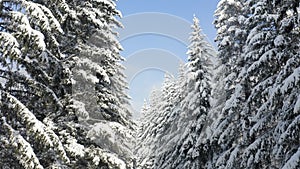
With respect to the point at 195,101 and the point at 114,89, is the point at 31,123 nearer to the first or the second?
the point at 114,89

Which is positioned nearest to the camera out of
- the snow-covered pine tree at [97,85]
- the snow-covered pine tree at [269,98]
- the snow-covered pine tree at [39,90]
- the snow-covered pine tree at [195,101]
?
the snow-covered pine tree at [39,90]

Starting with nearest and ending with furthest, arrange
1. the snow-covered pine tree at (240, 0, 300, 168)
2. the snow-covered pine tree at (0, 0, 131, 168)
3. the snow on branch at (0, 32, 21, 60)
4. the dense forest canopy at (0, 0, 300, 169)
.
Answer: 1. the snow on branch at (0, 32, 21, 60)
2. the snow-covered pine tree at (0, 0, 131, 168)
3. the dense forest canopy at (0, 0, 300, 169)
4. the snow-covered pine tree at (240, 0, 300, 168)

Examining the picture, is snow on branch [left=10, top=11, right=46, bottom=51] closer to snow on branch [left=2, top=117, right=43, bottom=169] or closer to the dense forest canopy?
the dense forest canopy

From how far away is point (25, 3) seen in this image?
26.3ft

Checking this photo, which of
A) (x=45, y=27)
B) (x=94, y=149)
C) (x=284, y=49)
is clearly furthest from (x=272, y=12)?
(x=45, y=27)

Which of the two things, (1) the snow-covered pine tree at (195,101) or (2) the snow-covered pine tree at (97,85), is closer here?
(2) the snow-covered pine tree at (97,85)

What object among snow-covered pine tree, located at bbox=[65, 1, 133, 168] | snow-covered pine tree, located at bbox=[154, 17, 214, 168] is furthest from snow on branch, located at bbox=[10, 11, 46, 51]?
snow-covered pine tree, located at bbox=[154, 17, 214, 168]

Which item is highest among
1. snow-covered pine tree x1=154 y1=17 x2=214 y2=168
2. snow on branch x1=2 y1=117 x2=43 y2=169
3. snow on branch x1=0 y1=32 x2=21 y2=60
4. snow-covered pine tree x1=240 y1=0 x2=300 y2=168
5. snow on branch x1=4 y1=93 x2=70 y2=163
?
snow-covered pine tree x1=154 y1=17 x2=214 y2=168

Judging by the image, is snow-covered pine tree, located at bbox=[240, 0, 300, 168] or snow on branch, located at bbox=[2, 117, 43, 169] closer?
snow on branch, located at bbox=[2, 117, 43, 169]

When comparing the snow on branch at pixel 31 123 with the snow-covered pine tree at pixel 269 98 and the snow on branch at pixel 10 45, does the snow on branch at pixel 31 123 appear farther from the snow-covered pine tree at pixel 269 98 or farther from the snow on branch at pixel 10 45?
the snow-covered pine tree at pixel 269 98

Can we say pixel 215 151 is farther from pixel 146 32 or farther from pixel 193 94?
pixel 146 32

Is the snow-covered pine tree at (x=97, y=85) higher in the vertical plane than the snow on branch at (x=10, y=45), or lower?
→ higher

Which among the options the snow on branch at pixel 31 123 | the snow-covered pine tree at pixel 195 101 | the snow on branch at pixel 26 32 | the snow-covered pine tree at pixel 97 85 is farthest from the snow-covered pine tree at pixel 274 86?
the snow on branch at pixel 26 32

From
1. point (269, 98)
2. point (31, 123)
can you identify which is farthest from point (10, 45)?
point (269, 98)
